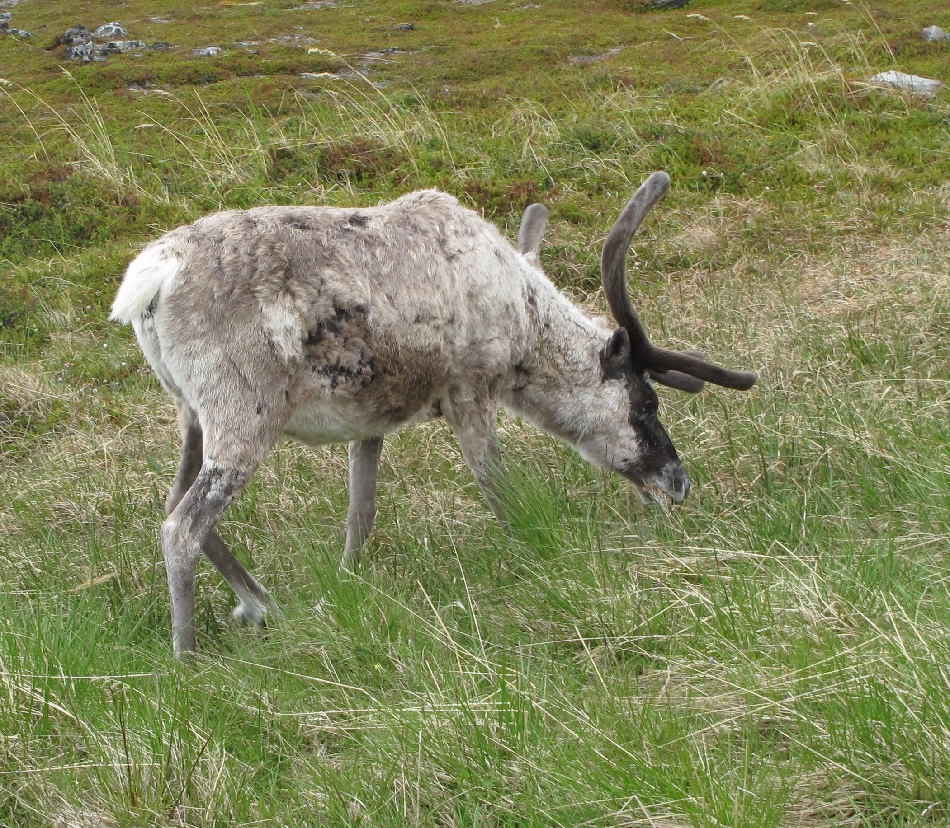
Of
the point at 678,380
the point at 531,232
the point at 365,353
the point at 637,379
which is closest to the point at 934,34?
the point at 531,232

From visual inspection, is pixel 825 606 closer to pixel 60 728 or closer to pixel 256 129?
pixel 60 728

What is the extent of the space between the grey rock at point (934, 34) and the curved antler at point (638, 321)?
14357 mm

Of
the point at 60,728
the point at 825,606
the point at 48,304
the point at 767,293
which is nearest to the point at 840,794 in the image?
the point at 825,606

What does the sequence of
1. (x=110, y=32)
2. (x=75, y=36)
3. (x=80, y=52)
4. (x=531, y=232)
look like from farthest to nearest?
(x=110, y=32)
(x=75, y=36)
(x=80, y=52)
(x=531, y=232)

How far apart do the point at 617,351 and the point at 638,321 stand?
0.63 ft

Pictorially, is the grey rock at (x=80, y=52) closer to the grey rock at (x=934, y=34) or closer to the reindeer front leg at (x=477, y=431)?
the grey rock at (x=934, y=34)

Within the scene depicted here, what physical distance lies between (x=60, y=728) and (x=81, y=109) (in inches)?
676

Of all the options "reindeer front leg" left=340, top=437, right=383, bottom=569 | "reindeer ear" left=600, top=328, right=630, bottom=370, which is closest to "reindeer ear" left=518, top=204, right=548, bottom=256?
"reindeer ear" left=600, top=328, right=630, bottom=370

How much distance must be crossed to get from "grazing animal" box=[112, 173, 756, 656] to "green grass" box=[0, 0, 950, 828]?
10.5 inches

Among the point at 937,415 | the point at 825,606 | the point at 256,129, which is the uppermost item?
the point at 825,606

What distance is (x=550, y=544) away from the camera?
14.8 feet

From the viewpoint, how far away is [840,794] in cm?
266

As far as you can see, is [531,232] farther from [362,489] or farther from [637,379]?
[362,489]

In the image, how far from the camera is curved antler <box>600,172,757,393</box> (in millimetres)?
5715
